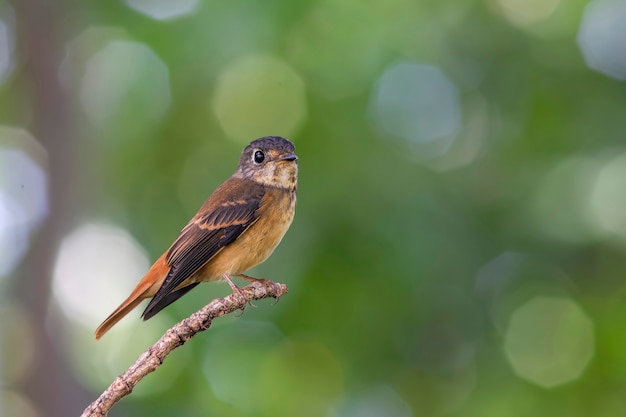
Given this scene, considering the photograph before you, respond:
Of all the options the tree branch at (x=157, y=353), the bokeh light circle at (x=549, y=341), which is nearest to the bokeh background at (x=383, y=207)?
the bokeh light circle at (x=549, y=341)

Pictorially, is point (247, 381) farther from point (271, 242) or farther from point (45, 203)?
point (45, 203)

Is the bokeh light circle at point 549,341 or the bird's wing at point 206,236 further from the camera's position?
the bokeh light circle at point 549,341

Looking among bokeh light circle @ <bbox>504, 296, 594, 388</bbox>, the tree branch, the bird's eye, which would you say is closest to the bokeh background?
bokeh light circle @ <bbox>504, 296, 594, 388</bbox>

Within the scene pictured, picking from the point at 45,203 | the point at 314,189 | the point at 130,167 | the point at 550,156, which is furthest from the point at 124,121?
the point at 550,156

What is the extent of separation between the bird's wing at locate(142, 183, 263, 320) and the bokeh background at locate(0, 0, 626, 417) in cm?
161

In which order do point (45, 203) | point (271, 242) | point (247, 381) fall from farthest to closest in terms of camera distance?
point (45, 203), point (247, 381), point (271, 242)

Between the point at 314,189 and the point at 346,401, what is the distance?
1.98 metres

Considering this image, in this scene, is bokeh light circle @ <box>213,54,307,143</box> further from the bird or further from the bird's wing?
the bird's wing

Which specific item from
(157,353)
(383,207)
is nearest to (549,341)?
(383,207)

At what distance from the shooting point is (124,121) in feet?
27.1

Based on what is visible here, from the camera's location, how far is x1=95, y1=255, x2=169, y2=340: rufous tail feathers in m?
4.47

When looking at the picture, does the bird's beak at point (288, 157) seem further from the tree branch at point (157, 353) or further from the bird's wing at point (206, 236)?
the tree branch at point (157, 353)

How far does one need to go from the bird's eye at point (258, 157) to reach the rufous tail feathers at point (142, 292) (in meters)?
1.30

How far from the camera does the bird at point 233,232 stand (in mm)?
4789
